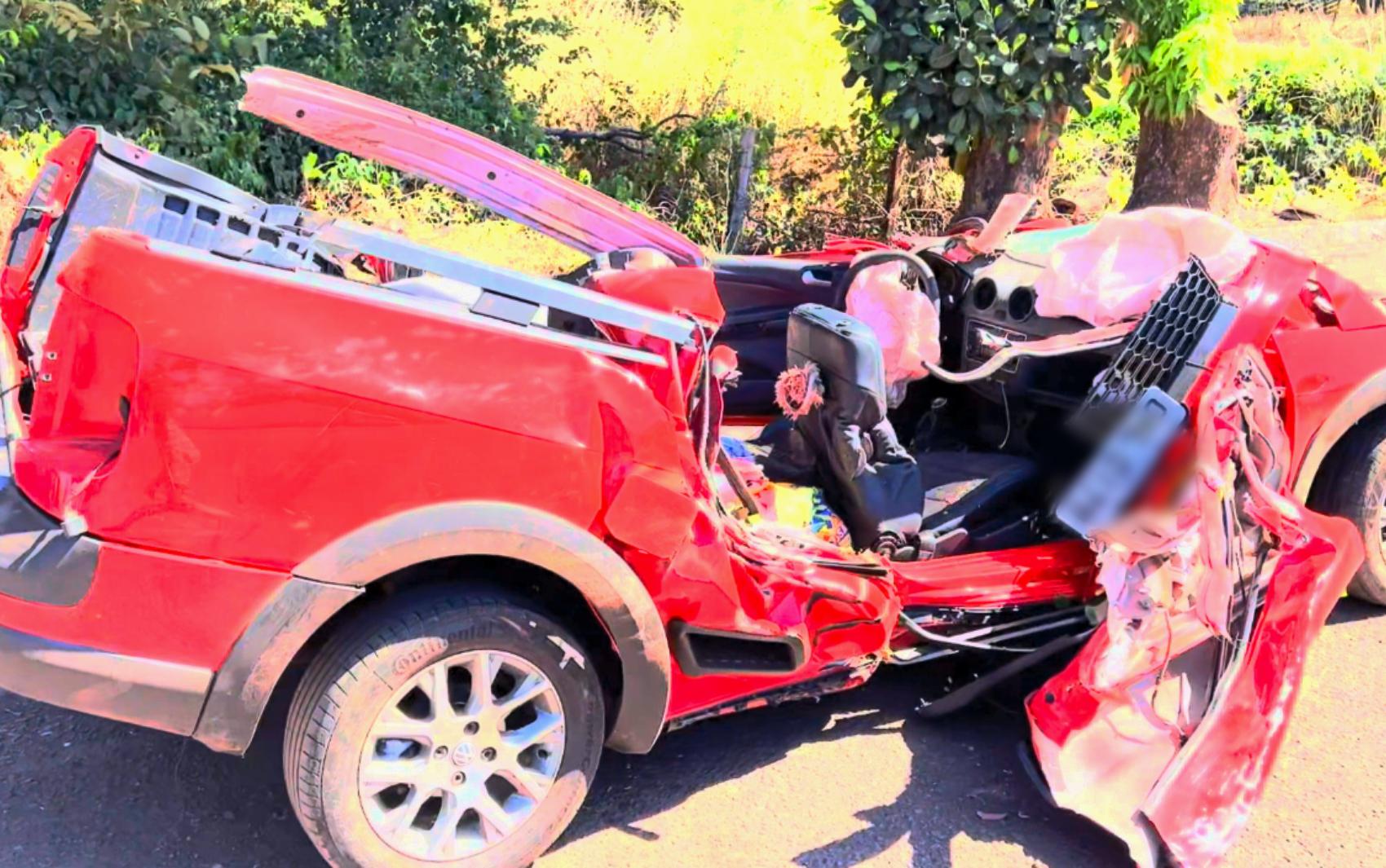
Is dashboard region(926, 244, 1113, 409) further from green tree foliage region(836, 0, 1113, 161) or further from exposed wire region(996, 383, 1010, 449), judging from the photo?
green tree foliage region(836, 0, 1113, 161)

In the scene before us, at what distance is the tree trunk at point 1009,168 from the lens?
23.8ft

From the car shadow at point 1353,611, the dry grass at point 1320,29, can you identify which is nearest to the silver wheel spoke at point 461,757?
the car shadow at point 1353,611

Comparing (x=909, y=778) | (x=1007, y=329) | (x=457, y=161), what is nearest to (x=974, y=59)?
(x=1007, y=329)

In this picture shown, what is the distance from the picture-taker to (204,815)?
2.90 metres

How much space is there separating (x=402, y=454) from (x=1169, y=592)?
200 cm

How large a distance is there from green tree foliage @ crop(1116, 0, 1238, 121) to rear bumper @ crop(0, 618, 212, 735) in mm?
6681

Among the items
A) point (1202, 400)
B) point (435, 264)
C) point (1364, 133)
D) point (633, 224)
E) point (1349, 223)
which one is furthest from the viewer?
point (1364, 133)

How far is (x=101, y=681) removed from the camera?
89.5 inches

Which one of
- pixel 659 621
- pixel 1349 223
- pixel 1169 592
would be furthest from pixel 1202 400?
pixel 1349 223

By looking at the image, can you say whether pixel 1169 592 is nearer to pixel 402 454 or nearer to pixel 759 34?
pixel 402 454

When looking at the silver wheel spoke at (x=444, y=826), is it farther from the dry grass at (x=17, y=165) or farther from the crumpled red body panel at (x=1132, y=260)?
the dry grass at (x=17, y=165)

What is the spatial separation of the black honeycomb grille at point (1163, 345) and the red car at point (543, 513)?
0.01 meters

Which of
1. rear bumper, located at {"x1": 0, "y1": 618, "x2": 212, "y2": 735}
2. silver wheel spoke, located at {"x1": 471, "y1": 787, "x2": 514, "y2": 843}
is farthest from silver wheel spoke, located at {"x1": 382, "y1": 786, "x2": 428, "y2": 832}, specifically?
rear bumper, located at {"x1": 0, "y1": 618, "x2": 212, "y2": 735}

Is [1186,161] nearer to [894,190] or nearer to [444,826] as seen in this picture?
[894,190]
